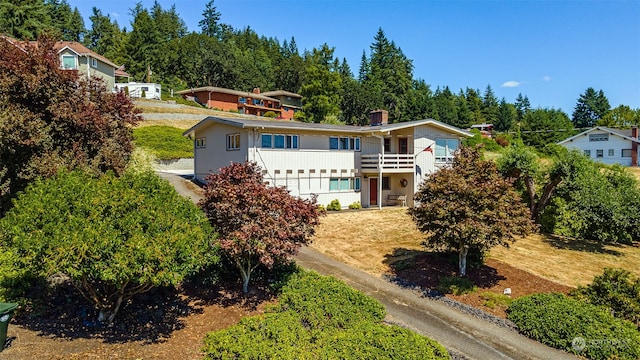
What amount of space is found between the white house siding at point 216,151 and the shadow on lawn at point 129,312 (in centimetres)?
1394

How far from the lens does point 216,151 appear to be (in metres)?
→ 27.4

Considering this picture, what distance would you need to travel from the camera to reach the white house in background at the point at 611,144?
5006 centimetres

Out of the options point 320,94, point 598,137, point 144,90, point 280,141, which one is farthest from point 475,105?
point 280,141

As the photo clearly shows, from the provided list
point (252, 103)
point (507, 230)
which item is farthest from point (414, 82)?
point (507, 230)

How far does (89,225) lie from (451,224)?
10082 mm

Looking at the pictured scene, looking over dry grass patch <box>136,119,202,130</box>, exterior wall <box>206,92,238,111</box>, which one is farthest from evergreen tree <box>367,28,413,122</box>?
dry grass patch <box>136,119,202,130</box>

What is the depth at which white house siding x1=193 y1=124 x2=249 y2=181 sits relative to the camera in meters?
23.8

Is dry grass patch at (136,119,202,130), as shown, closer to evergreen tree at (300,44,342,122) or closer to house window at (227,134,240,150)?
A: evergreen tree at (300,44,342,122)

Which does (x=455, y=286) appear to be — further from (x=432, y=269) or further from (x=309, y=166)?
(x=309, y=166)

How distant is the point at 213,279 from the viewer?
10.8 metres

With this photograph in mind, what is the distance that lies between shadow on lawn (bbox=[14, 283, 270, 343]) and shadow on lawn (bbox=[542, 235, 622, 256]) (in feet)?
53.6

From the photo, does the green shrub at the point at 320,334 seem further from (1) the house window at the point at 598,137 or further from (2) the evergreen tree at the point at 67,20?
(2) the evergreen tree at the point at 67,20

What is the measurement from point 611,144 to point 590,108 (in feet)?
193

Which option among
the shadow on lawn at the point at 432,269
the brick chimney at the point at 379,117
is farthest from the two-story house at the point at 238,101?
the shadow on lawn at the point at 432,269
